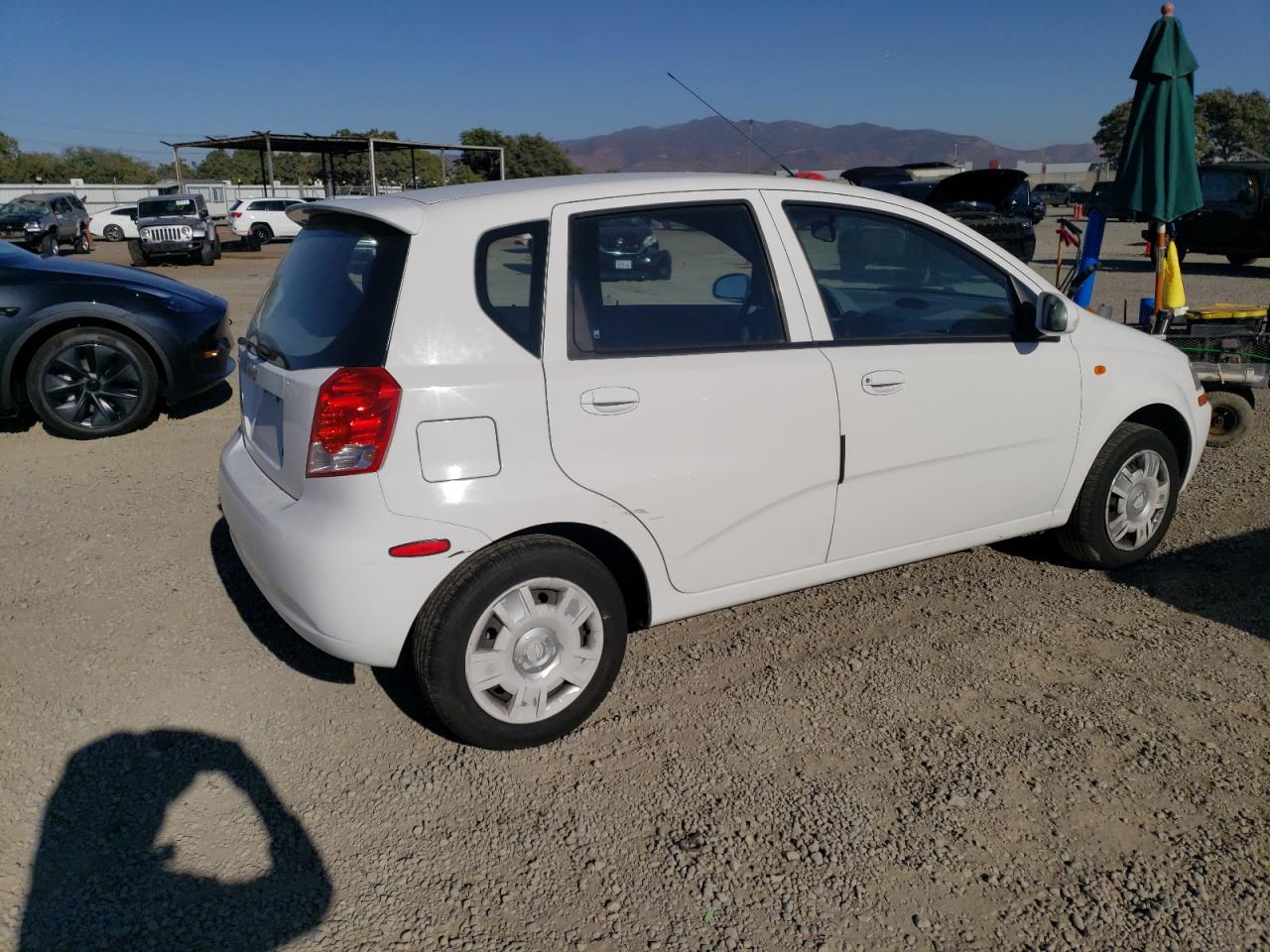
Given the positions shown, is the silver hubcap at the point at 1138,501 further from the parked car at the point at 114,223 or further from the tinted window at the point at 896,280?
the parked car at the point at 114,223

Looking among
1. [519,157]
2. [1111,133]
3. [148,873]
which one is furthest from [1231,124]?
[148,873]

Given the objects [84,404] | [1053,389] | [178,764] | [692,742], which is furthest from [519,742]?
[84,404]

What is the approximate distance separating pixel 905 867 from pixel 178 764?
2269 mm

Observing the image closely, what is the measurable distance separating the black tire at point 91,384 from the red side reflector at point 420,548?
198 inches

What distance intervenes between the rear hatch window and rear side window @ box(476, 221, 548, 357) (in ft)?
0.83

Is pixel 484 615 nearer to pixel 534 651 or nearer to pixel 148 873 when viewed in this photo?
pixel 534 651

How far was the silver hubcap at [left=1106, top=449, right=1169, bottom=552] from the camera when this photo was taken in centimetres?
439

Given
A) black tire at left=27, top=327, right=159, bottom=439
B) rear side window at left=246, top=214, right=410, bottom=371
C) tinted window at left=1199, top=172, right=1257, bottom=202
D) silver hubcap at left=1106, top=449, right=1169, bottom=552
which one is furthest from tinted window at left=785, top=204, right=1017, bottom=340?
tinted window at left=1199, top=172, right=1257, bottom=202

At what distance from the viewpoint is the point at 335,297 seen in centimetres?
311

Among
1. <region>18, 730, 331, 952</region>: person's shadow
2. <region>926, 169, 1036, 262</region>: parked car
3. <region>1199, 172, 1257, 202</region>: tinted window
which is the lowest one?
<region>18, 730, 331, 952</region>: person's shadow

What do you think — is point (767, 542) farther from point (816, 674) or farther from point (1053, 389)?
point (1053, 389)

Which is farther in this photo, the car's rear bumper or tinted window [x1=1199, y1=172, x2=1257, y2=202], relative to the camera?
tinted window [x1=1199, y1=172, x2=1257, y2=202]

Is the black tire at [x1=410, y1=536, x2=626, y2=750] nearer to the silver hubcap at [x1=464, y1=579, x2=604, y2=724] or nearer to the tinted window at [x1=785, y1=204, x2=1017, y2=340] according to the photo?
the silver hubcap at [x1=464, y1=579, x2=604, y2=724]

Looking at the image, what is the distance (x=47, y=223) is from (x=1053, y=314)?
30730mm
